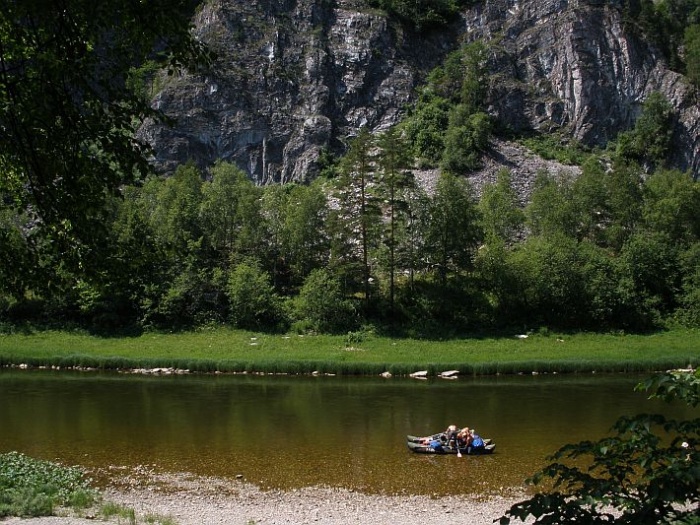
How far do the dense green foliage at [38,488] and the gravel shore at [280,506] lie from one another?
83 centimetres

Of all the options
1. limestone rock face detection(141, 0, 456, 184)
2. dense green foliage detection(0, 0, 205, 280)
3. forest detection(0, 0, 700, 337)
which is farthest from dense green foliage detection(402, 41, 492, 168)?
dense green foliage detection(0, 0, 205, 280)

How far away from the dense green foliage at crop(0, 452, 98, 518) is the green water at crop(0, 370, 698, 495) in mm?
2969

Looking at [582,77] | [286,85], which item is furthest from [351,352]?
[582,77]

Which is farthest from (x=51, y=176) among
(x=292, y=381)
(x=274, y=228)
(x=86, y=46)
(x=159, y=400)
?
(x=274, y=228)

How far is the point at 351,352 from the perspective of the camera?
5234cm

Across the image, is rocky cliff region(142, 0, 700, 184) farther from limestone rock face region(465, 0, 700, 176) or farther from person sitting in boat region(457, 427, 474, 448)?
person sitting in boat region(457, 427, 474, 448)

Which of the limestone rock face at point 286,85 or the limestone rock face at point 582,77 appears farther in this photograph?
the limestone rock face at point 286,85

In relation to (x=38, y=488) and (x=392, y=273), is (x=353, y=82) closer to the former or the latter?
(x=392, y=273)

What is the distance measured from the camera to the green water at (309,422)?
21859mm

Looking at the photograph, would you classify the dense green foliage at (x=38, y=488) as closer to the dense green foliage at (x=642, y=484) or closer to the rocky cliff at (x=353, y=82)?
the dense green foliage at (x=642, y=484)

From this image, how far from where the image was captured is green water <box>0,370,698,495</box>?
21859 millimetres

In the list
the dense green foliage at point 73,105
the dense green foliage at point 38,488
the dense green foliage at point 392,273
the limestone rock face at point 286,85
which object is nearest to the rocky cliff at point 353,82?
the limestone rock face at point 286,85

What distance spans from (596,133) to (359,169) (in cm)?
6235

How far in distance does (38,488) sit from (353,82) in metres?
108
